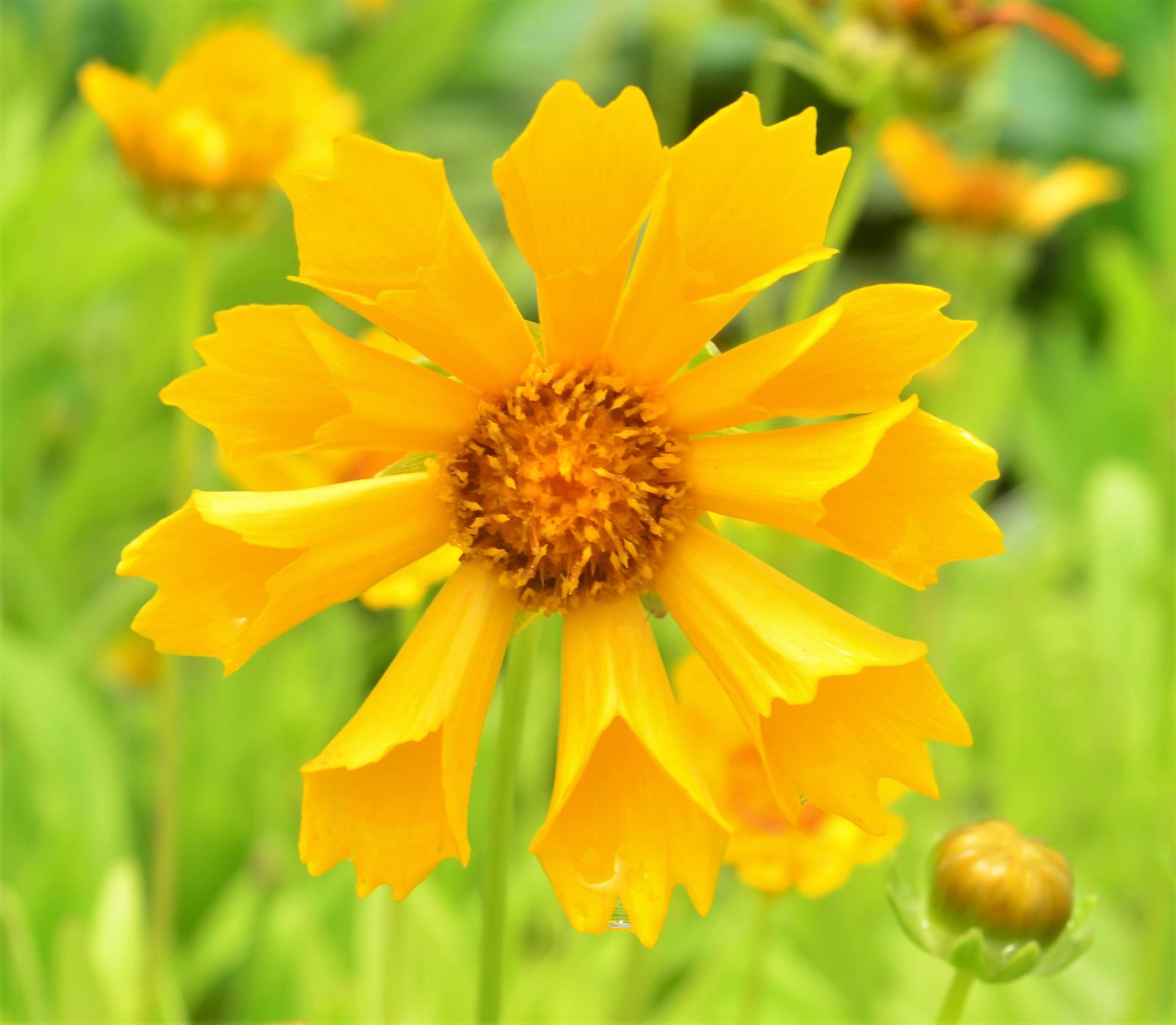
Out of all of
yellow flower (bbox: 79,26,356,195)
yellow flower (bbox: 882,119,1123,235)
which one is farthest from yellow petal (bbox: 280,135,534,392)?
yellow flower (bbox: 882,119,1123,235)

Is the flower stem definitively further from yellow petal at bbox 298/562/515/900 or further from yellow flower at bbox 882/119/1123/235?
yellow flower at bbox 882/119/1123/235

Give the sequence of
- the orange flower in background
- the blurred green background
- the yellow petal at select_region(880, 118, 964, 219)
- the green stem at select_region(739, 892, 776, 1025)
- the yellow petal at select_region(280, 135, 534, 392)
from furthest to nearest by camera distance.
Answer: the yellow petal at select_region(880, 118, 964, 219) → the blurred green background → the orange flower in background → the green stem at select_region(739, 892, 776, 1025) → the yellow petal at select_region(280, 135, 534, 392)

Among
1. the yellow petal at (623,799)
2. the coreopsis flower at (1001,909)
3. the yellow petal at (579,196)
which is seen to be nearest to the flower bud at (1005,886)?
the coreopsis flower at (1001,909)

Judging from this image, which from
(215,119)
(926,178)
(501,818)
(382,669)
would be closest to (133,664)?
(382,669)

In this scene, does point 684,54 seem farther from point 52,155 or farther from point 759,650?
point 759,650

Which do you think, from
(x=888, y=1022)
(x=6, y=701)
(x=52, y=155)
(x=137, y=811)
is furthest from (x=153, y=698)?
(x=888, y=1022)

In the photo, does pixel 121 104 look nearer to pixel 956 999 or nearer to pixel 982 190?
pixel 956 999
